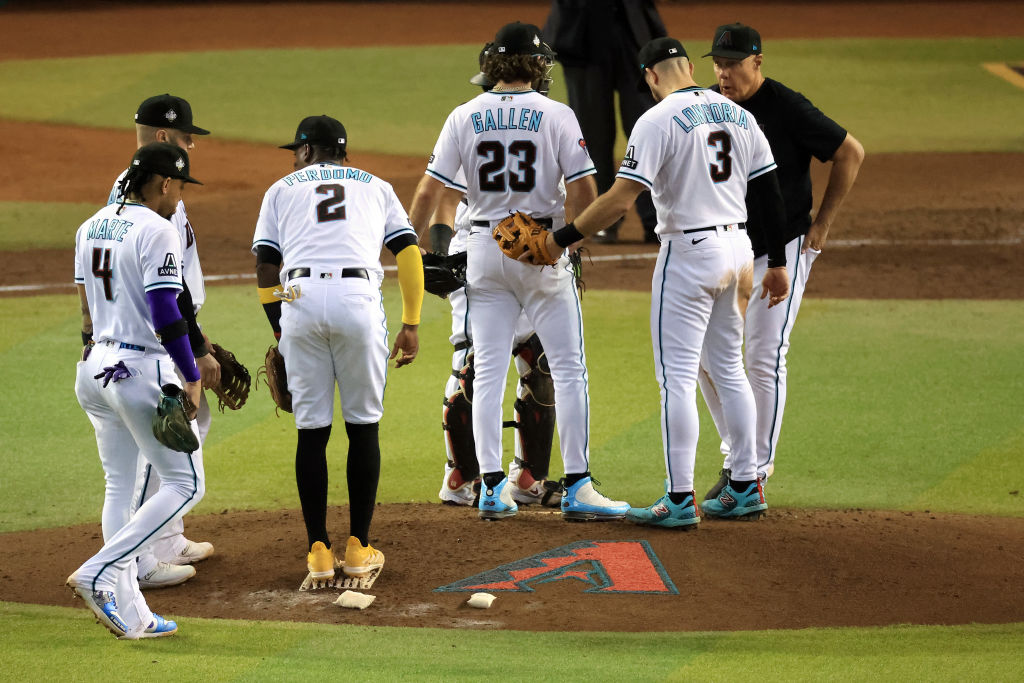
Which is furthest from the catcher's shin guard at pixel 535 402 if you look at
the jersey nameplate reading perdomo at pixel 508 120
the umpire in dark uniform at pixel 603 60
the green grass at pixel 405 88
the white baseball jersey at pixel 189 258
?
the green grass at pixel 405 88

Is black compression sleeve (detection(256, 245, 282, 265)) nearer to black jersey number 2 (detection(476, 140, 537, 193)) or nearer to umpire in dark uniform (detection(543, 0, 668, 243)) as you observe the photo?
black jersey number 2 (detection(476, 140, 537, 193))

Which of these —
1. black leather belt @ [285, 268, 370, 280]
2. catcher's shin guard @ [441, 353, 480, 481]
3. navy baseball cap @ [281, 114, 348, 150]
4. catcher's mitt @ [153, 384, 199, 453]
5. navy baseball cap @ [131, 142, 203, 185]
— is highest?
navy baseball cap @ [281, 114, 348, 150]

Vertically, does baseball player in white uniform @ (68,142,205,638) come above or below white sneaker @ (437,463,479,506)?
above

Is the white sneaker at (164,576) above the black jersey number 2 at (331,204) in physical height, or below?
below

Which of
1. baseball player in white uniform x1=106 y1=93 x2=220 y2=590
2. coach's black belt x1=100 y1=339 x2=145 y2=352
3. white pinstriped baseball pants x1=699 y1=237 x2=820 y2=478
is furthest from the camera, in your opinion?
white pinstriped baseball pants x1=699 y1=237 x2=820 y2=478

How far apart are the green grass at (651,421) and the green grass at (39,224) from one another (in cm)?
306

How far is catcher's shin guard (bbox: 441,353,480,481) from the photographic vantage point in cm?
607

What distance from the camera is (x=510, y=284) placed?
5.47 metres

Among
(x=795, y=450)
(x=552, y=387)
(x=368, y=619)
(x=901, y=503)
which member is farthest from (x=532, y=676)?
(x=795, y=450)

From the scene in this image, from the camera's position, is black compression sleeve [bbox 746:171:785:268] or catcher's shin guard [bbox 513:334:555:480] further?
catcher's shin guard [bbox 513:334:555:480]

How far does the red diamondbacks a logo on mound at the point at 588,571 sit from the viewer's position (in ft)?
16.1

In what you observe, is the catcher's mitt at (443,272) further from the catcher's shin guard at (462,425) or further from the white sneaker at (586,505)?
the white sneaker at (586,505)

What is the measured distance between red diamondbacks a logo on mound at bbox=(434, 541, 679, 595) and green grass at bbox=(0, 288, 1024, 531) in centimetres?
112

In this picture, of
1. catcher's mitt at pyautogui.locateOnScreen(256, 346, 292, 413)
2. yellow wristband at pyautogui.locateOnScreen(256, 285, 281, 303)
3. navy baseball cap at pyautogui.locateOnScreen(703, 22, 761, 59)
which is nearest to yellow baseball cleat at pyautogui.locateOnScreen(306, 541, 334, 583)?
catcher's mitt at pyautogui.locateOnScreen(256, 346, 292, 413)
